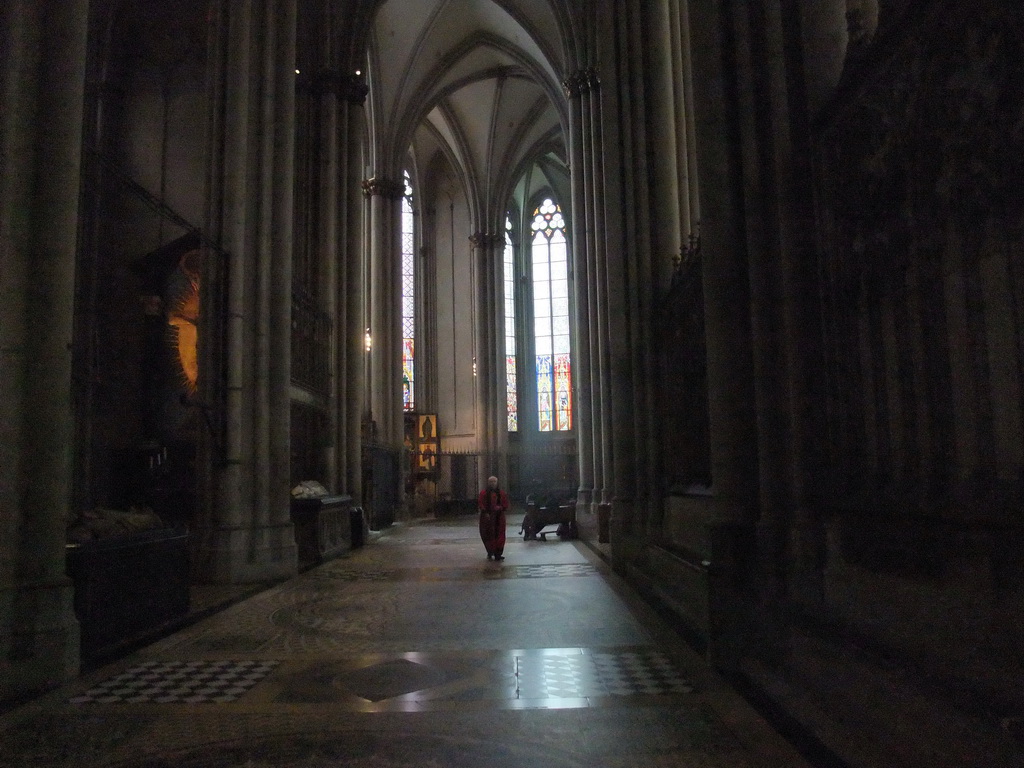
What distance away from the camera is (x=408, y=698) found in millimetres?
4012

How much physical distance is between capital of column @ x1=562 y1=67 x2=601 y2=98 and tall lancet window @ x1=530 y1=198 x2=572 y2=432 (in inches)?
587

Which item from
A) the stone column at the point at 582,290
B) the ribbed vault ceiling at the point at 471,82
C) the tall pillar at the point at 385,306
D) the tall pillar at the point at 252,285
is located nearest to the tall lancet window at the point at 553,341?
the ribbed vault ceiling at the point at 471,82

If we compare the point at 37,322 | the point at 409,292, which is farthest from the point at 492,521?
the point at 409,292

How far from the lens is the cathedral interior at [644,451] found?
9.41ft

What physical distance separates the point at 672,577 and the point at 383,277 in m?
18.9

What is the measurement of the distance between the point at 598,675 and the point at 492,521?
678 cm

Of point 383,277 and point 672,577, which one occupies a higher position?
point 383,277

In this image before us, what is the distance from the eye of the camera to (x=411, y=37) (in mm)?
23375

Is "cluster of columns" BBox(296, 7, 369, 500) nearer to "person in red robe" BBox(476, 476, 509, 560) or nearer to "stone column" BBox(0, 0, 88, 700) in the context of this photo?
"person in red robe" BBox(476, 476, 509, 560)

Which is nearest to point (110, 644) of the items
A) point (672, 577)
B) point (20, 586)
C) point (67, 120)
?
point (20, 586)

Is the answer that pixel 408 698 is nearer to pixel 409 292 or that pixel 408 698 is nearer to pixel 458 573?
pixel 458 573

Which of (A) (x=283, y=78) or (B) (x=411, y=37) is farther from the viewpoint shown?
(B) (x=411, y=37)

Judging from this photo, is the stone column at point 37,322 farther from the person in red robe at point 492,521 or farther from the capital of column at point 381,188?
the capital of column at point 381,188

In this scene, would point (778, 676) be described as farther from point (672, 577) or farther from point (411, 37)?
point (411, 37)
